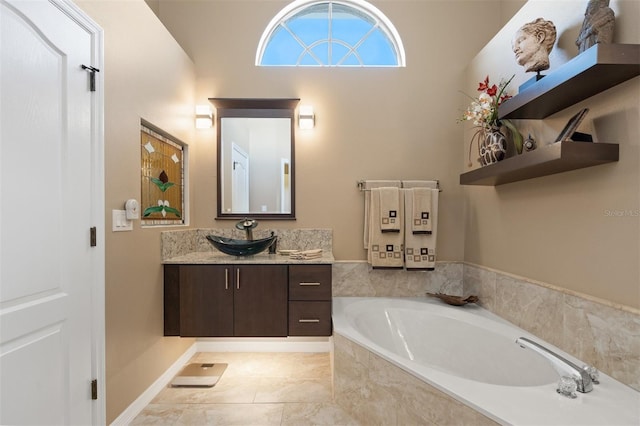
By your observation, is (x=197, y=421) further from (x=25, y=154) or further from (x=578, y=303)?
(x=578, y=303)

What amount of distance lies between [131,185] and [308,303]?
141 centimetres

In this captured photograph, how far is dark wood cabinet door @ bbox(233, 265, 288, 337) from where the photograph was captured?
225 centimetres

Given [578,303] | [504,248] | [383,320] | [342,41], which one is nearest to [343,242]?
[383,320]

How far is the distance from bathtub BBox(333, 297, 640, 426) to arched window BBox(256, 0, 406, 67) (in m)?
2.22

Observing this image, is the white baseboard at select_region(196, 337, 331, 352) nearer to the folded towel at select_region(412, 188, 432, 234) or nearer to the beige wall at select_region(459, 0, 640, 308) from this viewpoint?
the folded towel at select_region(412, 188, 432, 234)

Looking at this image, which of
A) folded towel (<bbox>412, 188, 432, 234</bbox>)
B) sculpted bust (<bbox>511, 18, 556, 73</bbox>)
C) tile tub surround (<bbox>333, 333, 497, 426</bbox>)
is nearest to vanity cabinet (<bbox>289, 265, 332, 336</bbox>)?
tile tub surround (<bbox>333, 333, 497, 426</bbox>)

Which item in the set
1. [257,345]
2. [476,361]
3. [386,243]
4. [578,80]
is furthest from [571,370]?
[257,345]

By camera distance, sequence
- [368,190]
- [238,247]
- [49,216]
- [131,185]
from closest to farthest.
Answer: [49,216]
[131,185]
[238,247]
[368,190]

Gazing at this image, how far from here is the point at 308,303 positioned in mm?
2264

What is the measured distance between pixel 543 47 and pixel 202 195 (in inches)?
105

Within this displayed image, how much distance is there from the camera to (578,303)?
1561mm

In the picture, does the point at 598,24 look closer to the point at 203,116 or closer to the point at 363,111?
the point at 363,111

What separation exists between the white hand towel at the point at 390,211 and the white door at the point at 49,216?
6.38ft

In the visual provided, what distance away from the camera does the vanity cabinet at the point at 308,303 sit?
226 cm
